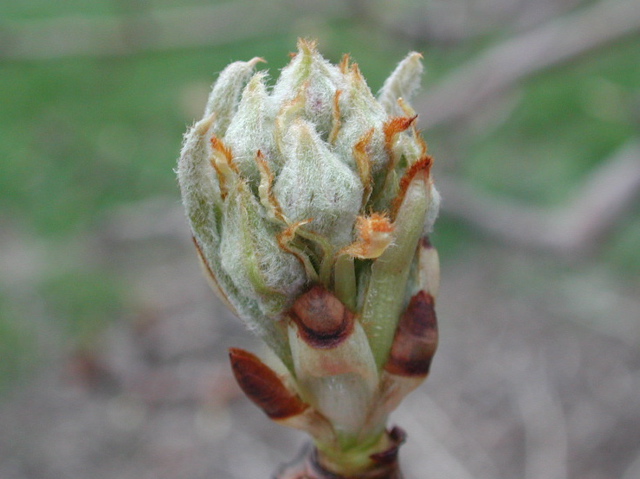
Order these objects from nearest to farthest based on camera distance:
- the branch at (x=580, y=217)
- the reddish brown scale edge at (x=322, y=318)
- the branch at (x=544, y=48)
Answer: the reddish brown scale edge at (x=322, y=318)
the branch at (x=580, y=217)
the branch at (x=544, y=48)

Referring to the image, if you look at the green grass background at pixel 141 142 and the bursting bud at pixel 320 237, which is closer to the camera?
the bursting bud at pixel 320 237

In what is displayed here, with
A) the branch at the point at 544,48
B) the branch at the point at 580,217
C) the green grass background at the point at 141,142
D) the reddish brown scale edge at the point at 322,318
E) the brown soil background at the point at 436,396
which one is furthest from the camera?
the green grass background at the point at 141,142

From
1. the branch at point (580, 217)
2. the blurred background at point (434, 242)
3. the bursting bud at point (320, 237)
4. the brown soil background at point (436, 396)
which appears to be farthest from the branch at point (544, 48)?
the bursting bud at point (320, 237)

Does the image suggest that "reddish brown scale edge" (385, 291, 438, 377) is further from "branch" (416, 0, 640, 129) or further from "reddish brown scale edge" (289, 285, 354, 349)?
"branch" (416, 0, 640, 129)

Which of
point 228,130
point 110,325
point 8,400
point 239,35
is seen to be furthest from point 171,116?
point 228,130

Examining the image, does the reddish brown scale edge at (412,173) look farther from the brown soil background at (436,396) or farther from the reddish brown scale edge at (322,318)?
the brown soil background at (436,396)

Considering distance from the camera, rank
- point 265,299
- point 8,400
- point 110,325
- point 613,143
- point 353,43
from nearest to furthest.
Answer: point 265,299
point 8,400
point 110,325
point 613,143
point 353,43

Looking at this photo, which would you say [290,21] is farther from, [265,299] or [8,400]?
[265,299]

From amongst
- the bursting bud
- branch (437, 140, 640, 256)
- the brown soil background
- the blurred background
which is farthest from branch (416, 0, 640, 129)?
the bursting bud
